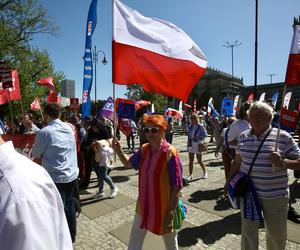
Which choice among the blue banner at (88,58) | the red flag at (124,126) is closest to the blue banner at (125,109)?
the red flag at (124,126)

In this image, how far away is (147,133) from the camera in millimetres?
3104

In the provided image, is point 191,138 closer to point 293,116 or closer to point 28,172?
point 293,116

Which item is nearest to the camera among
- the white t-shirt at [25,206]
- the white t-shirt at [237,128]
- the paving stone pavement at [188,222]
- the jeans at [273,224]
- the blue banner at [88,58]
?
the white t-shirt at [25,206]

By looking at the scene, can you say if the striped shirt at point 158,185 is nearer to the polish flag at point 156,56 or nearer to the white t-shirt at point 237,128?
the polish flag at point 156,56

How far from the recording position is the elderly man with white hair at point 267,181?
2943 mm

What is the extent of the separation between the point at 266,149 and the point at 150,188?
1.23 meters

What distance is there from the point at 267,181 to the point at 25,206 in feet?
8.62

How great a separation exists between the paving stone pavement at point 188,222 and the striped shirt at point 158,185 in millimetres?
1268

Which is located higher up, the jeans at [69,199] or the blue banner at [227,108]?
the blue banner at [227,108]

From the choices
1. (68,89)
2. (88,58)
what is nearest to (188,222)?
(88,58)

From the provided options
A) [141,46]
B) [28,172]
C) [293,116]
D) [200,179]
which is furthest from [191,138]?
[28,172]

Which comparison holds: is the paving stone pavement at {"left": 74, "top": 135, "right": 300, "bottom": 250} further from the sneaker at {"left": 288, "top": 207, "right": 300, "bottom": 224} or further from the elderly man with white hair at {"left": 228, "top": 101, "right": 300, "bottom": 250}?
the elderly man with white hair at {"left": 228, "top": 101, "right": 300, "bottom": 250}

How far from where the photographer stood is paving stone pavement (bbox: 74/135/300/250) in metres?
4.16

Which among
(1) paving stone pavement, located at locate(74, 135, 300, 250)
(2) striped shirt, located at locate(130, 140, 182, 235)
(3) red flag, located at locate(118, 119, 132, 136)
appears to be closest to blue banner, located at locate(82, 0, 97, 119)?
(1) paving stone pavement, located at locate(74, 135, 300, 250)
